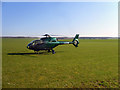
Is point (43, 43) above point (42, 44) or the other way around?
above

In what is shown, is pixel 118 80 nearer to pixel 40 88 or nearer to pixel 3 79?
pixel 40 88

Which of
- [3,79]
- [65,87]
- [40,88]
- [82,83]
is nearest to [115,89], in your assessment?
[82,83]

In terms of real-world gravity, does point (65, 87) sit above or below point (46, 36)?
below

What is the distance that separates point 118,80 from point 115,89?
57.0 inches

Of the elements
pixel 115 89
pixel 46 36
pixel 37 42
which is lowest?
pixel 115 89

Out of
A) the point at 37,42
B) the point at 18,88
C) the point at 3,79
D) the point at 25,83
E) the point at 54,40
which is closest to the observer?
the point at 18,88

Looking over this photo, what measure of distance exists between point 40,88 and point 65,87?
1.48 m

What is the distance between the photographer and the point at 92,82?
6.63m

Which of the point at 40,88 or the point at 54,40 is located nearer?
the point at 40,88

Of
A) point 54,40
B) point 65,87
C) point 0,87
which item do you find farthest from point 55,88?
point 54,40

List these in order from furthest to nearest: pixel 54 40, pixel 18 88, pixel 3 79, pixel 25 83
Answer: pixel 54 40 → pixel 3 79 → pixel 25 83 → pixel 18 88

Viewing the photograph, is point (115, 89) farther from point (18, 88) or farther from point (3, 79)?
point (3, 79)

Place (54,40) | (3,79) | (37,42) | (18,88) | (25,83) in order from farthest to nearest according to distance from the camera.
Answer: (54,40) < (37,42) < (3,79) < (25,83) < (18,88)

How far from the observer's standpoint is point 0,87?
591 cm
